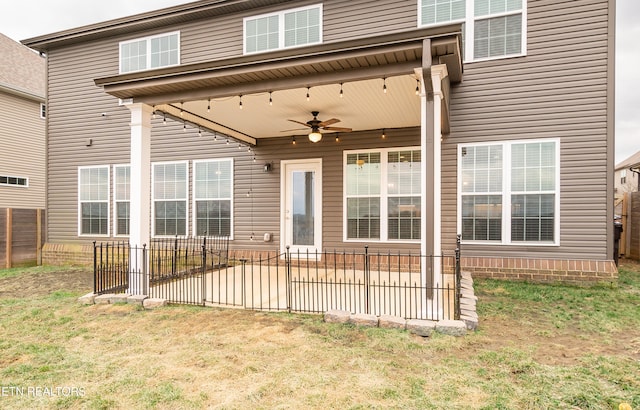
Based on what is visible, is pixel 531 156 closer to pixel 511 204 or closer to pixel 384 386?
pixel 511 204

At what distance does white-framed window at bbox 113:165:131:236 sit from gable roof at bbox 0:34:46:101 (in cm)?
712

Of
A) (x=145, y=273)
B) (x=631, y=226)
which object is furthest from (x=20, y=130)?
(x=631, y=226)

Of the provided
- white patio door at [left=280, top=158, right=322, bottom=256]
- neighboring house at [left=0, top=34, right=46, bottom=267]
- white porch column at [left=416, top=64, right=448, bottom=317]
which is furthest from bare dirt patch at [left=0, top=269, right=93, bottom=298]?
white porch column at [left=416, top=64, right=448, bottom=317]

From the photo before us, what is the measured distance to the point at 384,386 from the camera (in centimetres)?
278

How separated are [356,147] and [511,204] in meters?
3.27

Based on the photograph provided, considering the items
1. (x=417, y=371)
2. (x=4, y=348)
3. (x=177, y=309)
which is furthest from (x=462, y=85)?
(x=4, y=348)

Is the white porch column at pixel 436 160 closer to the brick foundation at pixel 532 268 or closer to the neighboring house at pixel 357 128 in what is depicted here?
the neighboring house at pixel 357 128

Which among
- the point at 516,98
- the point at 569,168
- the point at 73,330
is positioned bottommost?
the point at 73,330

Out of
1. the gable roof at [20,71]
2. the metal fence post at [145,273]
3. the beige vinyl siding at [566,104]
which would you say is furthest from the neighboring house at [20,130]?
the beige vinyl siding at [566,104]

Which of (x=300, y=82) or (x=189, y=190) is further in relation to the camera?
(x=189, y=190)

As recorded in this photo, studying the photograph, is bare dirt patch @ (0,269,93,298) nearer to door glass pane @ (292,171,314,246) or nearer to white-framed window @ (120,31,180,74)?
door glass pane @ (292,171,314,246)

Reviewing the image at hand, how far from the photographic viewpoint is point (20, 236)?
32.5ft

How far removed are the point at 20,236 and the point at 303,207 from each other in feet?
25.7

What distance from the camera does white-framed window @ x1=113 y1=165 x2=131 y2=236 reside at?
9875 millimetres
